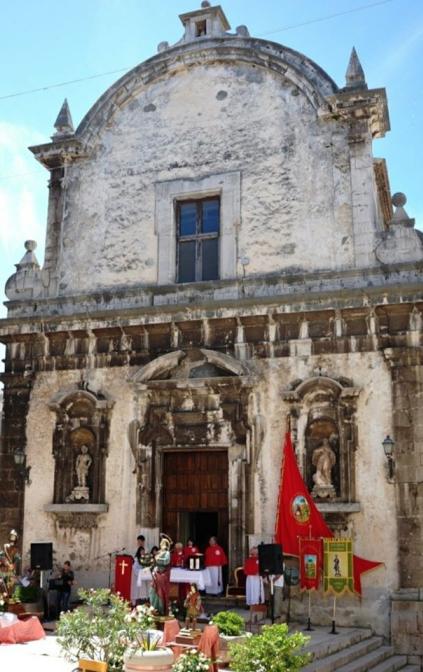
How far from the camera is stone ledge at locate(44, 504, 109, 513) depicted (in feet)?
54.0

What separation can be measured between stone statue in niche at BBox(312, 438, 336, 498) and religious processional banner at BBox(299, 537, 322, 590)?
0.93m

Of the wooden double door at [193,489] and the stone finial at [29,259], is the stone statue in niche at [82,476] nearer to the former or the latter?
the wooden double door at [193,489]

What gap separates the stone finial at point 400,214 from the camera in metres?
16.2

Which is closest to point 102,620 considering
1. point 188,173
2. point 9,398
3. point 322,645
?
point 322,645

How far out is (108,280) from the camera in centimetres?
1816

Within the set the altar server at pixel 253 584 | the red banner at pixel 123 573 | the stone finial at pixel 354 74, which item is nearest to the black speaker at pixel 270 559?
the altar server at pixel 253 584

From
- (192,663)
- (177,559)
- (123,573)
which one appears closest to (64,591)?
(123,573)

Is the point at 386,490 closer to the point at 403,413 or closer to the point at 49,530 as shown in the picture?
the point at 403,413

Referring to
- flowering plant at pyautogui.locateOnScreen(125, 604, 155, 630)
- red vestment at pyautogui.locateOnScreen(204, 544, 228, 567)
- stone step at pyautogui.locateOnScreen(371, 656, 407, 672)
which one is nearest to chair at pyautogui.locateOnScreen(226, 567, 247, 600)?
red vestment at pyautogui.locateOnScreen(204, 544, 228, 567)

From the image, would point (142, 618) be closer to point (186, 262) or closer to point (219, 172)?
point (186, 262)

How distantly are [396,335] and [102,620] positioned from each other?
8227 mm

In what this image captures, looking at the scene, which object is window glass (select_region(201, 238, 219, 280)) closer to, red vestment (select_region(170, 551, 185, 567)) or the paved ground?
red vestment (select_region(170, 551, 185, 567))

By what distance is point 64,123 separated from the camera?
19.9 meters

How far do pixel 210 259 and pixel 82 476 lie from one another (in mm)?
5423
